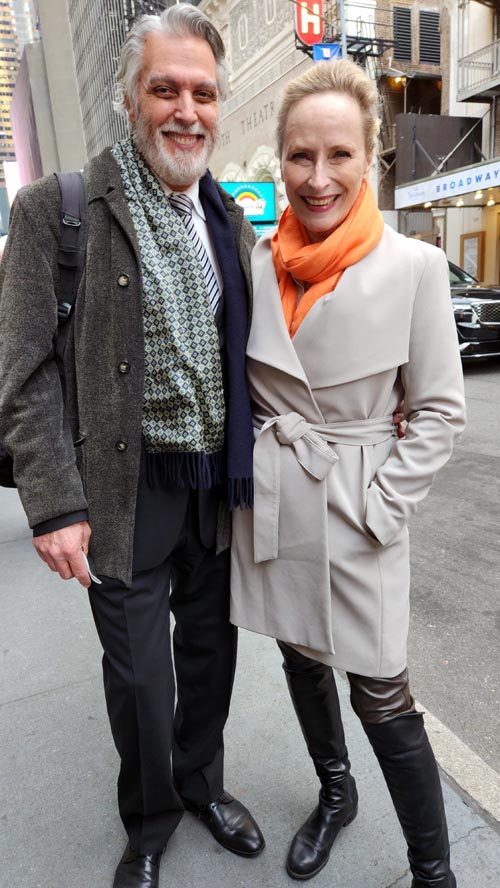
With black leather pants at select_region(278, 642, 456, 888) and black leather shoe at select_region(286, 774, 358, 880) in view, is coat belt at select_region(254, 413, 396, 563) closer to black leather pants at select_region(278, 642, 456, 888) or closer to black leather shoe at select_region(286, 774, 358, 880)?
black leather pants at select_region(278, 642, 456, 888)

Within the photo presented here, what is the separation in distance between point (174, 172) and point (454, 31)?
20.8 metres

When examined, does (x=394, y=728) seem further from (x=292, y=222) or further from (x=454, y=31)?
(x=454, y=31)

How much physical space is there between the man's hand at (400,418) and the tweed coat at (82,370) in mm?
657

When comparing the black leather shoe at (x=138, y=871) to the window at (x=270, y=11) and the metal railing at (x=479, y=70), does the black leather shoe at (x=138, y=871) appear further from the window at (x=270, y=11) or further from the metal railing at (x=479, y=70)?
the window at (x=270, y=11)

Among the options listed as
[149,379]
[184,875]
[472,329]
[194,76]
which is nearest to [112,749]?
[184,875]

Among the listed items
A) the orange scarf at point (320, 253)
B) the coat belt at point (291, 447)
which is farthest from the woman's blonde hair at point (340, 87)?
the coat belt at point (291, 447)

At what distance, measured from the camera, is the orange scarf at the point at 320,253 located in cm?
144

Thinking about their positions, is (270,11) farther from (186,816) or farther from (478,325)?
(186,816)

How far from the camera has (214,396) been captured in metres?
1.55

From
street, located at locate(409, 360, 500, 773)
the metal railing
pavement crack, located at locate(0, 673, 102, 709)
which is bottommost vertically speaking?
street, located at locate(409, 360, 500, 773)

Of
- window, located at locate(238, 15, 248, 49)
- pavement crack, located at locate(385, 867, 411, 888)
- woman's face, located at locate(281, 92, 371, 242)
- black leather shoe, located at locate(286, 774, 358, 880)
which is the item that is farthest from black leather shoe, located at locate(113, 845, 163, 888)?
window, located at locate(238, 15, 248, 49)

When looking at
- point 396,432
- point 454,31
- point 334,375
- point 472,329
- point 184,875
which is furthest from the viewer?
point 454,31

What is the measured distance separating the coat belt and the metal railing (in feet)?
62.5

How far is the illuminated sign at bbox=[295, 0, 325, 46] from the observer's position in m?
20.1
